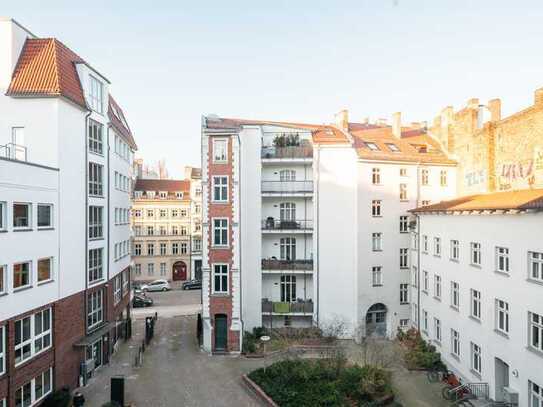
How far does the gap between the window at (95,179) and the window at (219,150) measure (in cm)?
694

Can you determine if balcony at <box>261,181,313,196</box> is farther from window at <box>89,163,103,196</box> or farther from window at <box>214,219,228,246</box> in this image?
window at <box>89,163,103,196</box>

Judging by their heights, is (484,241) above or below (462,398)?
above

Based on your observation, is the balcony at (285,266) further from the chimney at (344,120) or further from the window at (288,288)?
the chimney at (344,120)

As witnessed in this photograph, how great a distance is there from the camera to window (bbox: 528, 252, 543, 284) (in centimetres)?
1497

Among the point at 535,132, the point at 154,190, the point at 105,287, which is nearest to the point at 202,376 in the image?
the point at 105,287

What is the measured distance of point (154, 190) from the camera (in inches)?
2094

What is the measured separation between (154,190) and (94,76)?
31.0m

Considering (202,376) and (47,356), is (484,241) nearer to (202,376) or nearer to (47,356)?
(202,376)

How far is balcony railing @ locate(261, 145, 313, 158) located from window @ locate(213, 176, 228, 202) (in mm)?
4080

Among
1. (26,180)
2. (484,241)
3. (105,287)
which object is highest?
(26,180)

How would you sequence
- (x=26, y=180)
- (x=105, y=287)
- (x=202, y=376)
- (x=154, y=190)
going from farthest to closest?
1. (x=154, y=190)
2. (x=105, y=287)
3. (x=202, y=376)
4. (x=26, y=180)

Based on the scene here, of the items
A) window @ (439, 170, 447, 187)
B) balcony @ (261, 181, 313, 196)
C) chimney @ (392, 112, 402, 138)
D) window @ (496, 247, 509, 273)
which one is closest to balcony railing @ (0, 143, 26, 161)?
balcony @ (261, 181, 313, 196)

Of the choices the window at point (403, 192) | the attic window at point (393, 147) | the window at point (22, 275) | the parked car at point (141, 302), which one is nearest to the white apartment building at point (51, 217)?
the window at point (22, 275)

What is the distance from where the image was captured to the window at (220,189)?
2589 cm
